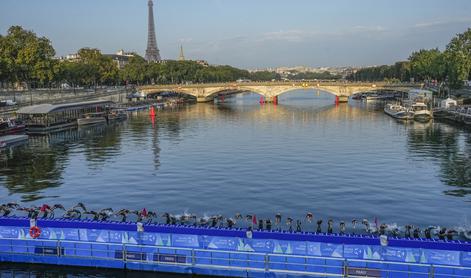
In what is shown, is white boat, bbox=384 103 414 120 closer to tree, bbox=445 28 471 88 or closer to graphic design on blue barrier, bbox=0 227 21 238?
tree, bbox=445 28 471 88

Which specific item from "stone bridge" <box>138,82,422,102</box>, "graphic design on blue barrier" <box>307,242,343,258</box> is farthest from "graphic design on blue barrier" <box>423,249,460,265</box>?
"stone bridge" <box>138,82,422,102</box>

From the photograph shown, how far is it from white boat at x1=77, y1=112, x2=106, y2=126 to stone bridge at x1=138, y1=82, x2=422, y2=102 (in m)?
75.7

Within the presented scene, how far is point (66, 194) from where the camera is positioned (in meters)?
43.7

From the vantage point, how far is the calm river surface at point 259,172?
39188mm

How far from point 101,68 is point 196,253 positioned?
514 feet

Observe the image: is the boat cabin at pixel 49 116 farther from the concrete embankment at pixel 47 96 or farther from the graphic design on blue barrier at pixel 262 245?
the graphic design on blue barrier at pixel 262 245

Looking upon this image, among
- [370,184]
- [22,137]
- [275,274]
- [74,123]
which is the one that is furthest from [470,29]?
[275,274]

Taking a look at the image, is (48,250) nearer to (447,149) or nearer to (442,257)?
(442,257)

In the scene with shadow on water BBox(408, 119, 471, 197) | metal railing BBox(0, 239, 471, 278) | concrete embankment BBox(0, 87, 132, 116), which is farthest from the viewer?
concrete embankment BBox(0, 87, 132, 116)

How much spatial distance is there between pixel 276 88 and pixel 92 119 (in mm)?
89860

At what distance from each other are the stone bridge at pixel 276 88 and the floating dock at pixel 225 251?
142 metres

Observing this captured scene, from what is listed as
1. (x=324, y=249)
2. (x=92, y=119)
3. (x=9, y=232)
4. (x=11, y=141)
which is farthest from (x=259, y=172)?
(x=92, y=119)

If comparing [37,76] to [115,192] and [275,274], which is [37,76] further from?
[275,274]

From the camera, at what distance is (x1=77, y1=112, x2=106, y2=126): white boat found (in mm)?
100350
